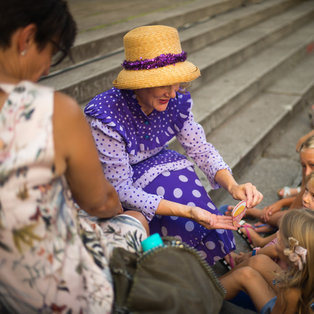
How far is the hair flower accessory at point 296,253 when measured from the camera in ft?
5.34

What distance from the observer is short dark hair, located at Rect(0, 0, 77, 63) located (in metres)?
1.08

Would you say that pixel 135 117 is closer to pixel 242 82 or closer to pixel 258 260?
pixel 258 260

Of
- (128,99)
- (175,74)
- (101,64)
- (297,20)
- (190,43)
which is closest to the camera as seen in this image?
(175,74)

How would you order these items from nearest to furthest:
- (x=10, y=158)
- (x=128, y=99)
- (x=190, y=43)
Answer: (x=10, y=158) < (x=128, y=99) < (x=190, y=43)

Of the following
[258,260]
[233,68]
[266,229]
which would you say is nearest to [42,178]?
[258,260]

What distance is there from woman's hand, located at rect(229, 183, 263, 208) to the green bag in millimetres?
700

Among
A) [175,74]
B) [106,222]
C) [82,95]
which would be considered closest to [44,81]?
[82,95]

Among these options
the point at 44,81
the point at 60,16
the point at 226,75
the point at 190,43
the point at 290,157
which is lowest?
the point at 290,157

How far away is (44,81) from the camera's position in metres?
3.33

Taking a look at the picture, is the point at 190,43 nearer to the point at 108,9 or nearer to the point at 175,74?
the point at 108,9

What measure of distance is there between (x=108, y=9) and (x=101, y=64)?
7.77 ft

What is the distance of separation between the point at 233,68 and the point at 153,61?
10.8 feet

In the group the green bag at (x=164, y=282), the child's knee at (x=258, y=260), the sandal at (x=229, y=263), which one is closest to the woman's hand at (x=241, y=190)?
the child's knee at (x=258, y=260)

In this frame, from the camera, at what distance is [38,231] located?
1.13m
